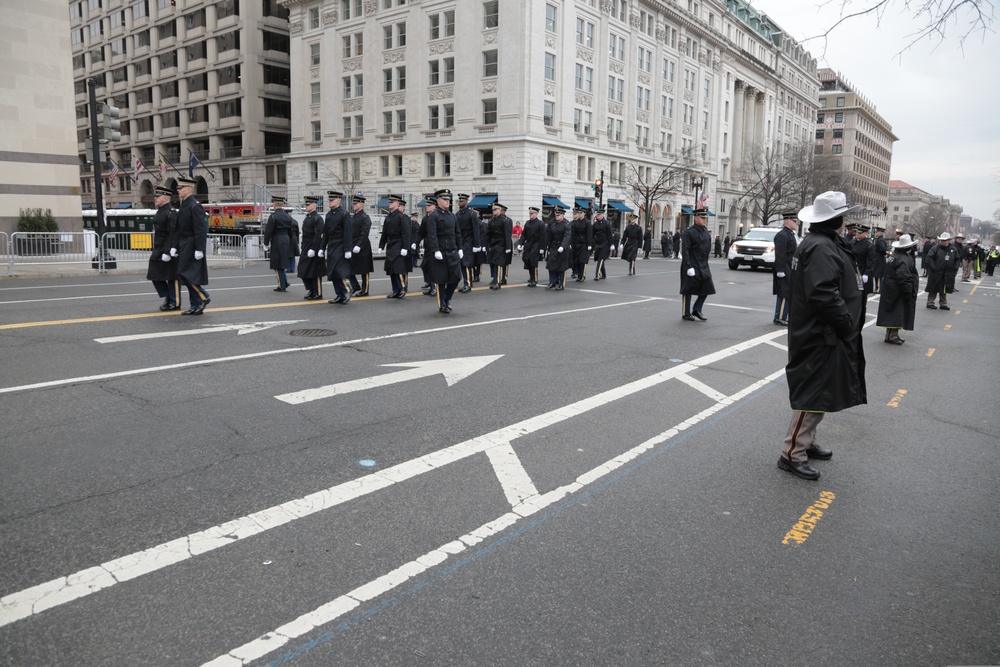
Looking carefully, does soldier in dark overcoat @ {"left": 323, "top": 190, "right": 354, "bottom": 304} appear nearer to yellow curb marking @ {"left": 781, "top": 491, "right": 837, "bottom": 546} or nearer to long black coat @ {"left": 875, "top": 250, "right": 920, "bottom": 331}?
long black coat @ {"left": 875, "top": 250, "right": 920, "bottom": 331}

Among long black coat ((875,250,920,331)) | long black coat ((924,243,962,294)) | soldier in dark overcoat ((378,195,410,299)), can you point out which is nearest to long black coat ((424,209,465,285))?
soldier in dark overcoat ((378,195,410,299))

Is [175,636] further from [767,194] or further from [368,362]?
[767,194]

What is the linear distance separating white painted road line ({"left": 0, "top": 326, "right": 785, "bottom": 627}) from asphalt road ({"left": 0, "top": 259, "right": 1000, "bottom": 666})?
18 millimetres

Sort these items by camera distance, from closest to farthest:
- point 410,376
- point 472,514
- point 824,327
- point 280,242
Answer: point 472,514
point 824,327
point 410,376
point 280,242

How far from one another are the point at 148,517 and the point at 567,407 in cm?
356

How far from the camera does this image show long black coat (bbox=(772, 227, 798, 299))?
1139 cm

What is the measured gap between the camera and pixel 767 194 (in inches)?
2594

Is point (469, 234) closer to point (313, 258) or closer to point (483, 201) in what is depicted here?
point (313, 258)

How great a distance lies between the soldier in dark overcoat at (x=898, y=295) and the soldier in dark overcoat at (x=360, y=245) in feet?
29.7

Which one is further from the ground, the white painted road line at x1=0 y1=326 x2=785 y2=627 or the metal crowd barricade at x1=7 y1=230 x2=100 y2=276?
the metal crowd barricade at x1=7 y1=230 x2=100 y2=276

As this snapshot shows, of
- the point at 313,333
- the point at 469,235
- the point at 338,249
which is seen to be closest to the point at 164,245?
the point at 338,249

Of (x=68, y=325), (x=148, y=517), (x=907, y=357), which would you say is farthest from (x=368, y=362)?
(x=907, y=357)

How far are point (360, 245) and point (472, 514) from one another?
10359 mm

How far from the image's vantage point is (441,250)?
11.9 metres
